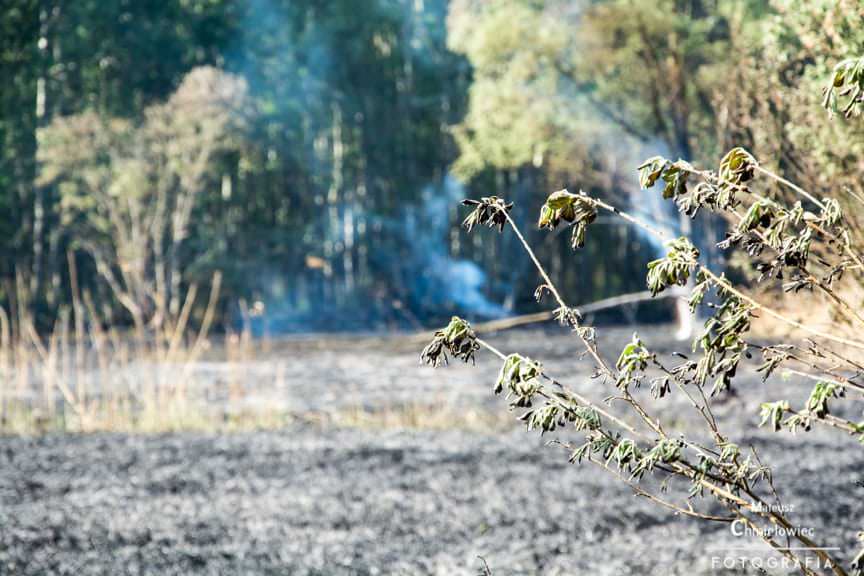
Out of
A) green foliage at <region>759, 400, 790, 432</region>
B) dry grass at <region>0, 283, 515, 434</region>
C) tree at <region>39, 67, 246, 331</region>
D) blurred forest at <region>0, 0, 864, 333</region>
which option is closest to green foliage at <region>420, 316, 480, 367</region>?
green foliage at <region>759, 400, 790, 432</region>

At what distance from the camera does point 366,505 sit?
282 inches

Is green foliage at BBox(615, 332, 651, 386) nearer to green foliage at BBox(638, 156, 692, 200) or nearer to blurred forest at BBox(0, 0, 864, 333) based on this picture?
green foliage at BBox(638, 156, 692, 200)

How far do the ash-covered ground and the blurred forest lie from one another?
5.72 ft

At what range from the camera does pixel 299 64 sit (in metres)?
39.2

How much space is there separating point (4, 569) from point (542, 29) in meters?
19.2

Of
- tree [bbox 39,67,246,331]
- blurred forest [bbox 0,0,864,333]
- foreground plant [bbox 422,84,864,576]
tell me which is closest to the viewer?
foreground plant [bbox 422,84,864,576]

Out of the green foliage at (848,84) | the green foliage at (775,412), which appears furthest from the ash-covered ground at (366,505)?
the green foliage at (848,84)

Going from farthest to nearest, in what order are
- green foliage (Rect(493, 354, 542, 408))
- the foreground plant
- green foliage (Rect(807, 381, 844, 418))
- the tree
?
the tree, green foliage (Rect(493, 354, 542, 408)), the foreground plant, green foliage (Rect(807, 381, 844, 418))

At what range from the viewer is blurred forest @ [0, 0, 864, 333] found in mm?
21188

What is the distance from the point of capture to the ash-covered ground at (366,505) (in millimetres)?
5629

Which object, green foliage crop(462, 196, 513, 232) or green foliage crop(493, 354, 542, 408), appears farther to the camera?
green foliage crop(462, 196, 513, 232)

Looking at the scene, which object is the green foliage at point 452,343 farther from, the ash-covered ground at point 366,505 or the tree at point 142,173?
the tree at point 142,173

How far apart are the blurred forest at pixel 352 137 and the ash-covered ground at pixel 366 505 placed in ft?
5.72

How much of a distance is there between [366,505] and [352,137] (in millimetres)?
33781
